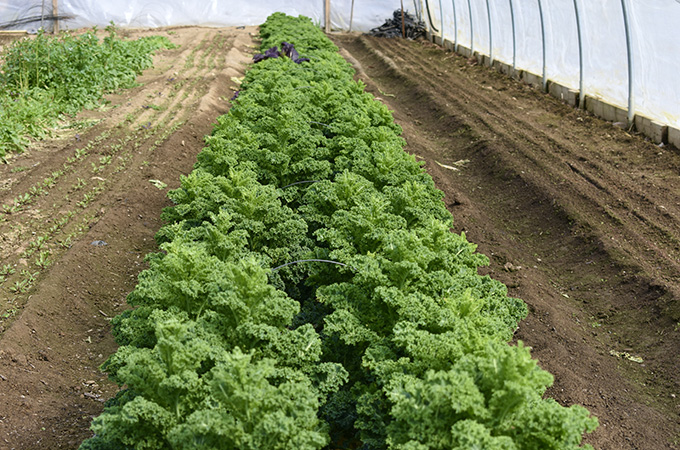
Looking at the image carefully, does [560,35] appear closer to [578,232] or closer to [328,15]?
[578,232]

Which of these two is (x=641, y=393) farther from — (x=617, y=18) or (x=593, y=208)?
(x=617, y=18)

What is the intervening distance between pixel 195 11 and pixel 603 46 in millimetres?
16977

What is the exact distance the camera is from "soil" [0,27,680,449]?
17.6 feet

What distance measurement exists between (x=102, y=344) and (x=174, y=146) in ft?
16.6

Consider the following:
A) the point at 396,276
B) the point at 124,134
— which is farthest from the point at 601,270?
the point at 124,134

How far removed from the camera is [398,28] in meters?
25.7

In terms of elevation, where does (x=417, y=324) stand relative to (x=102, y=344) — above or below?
above

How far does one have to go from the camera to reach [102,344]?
594 cm

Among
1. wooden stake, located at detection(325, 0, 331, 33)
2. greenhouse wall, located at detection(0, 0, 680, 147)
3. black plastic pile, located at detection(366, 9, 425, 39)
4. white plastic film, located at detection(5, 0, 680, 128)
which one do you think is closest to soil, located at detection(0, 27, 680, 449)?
greenhouse wall, located at detection(0, 0, 680, 147)

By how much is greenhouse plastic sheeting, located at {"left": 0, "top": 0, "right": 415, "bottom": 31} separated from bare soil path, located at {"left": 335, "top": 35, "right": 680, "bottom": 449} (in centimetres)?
1286

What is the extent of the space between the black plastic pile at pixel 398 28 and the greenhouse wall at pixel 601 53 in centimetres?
658

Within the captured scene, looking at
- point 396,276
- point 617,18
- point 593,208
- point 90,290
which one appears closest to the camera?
point 396,276

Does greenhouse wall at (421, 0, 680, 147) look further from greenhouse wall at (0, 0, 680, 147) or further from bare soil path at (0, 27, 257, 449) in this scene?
bare soil path at (0, 27, 257, 449)

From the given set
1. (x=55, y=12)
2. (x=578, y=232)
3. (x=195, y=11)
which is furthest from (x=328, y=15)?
(x=578, y=232)
